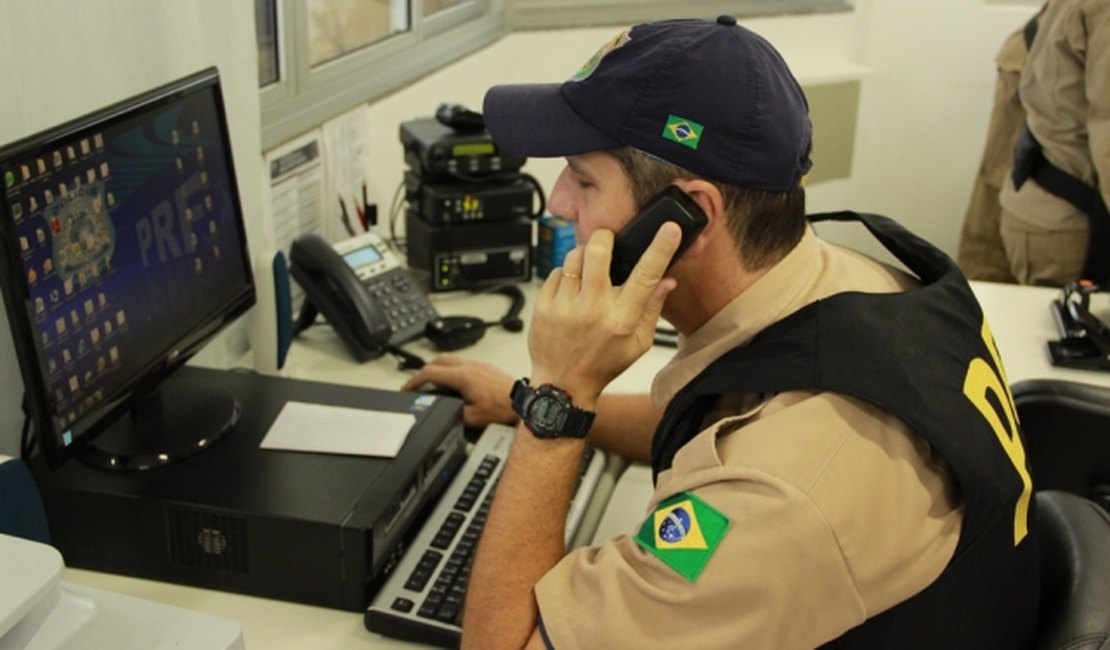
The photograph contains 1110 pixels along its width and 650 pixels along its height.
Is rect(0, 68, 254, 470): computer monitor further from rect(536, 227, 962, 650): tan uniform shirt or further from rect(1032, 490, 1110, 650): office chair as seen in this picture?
rect(1032, 490, 1110, 650): office chair

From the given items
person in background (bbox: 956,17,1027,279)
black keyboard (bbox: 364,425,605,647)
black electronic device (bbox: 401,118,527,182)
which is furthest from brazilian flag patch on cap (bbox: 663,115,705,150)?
person in background (bbox: 956,17,1027,279)

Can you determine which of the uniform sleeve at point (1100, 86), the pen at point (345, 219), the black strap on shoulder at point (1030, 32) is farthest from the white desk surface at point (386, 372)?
the black strap on shoulder at point (1030, 32)

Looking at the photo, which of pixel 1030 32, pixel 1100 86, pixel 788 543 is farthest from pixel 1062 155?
pixel 788 543

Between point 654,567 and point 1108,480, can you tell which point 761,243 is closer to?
point 654,567

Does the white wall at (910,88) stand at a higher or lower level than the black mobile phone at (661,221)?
lower

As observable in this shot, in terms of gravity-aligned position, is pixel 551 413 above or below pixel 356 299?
above

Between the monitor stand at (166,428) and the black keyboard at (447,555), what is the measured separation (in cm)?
29

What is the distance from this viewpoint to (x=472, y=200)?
7.03 ft

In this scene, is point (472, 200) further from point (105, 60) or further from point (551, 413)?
point (551, 413)

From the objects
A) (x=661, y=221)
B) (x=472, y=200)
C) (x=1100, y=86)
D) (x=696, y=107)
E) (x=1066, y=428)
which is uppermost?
(x=696, y=107)

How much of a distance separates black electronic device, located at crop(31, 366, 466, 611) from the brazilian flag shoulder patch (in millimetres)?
370

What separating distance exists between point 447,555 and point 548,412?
0.25 m

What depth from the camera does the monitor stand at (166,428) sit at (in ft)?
4.32

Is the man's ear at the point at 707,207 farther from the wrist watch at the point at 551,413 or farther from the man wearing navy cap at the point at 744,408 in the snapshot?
the wrist watch at the point at 551,413
